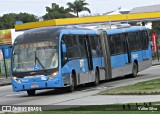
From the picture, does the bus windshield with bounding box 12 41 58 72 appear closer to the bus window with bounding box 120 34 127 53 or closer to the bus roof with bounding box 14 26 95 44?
the bus roof with bounding box 14 26 95 44

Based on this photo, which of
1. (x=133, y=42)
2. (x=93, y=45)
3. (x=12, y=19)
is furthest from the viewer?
(x=12, y=19)

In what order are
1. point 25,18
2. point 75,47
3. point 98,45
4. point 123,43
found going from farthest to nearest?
point 25,18, point 123,43, point 98,45, point 75,47

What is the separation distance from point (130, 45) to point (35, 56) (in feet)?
33.4

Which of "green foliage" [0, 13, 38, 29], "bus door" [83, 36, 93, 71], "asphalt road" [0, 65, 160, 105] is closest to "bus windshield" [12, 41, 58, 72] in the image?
"asphalt road" [0, 65, 160, 105]

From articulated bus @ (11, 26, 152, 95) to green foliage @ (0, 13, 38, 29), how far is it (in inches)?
3325

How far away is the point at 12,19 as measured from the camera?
117m

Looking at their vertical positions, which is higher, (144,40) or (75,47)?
(75,47)

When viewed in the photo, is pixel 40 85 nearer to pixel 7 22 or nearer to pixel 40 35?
pixel 40 35

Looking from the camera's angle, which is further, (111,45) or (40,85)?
(111,45)

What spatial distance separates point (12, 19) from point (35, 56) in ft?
316

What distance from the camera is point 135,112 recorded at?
1209 cm

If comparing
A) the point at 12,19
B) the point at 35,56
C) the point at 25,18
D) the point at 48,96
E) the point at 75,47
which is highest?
the point at 25,18

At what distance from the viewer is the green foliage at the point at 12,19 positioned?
112550mm

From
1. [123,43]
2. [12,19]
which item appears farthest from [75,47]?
[12,19]
